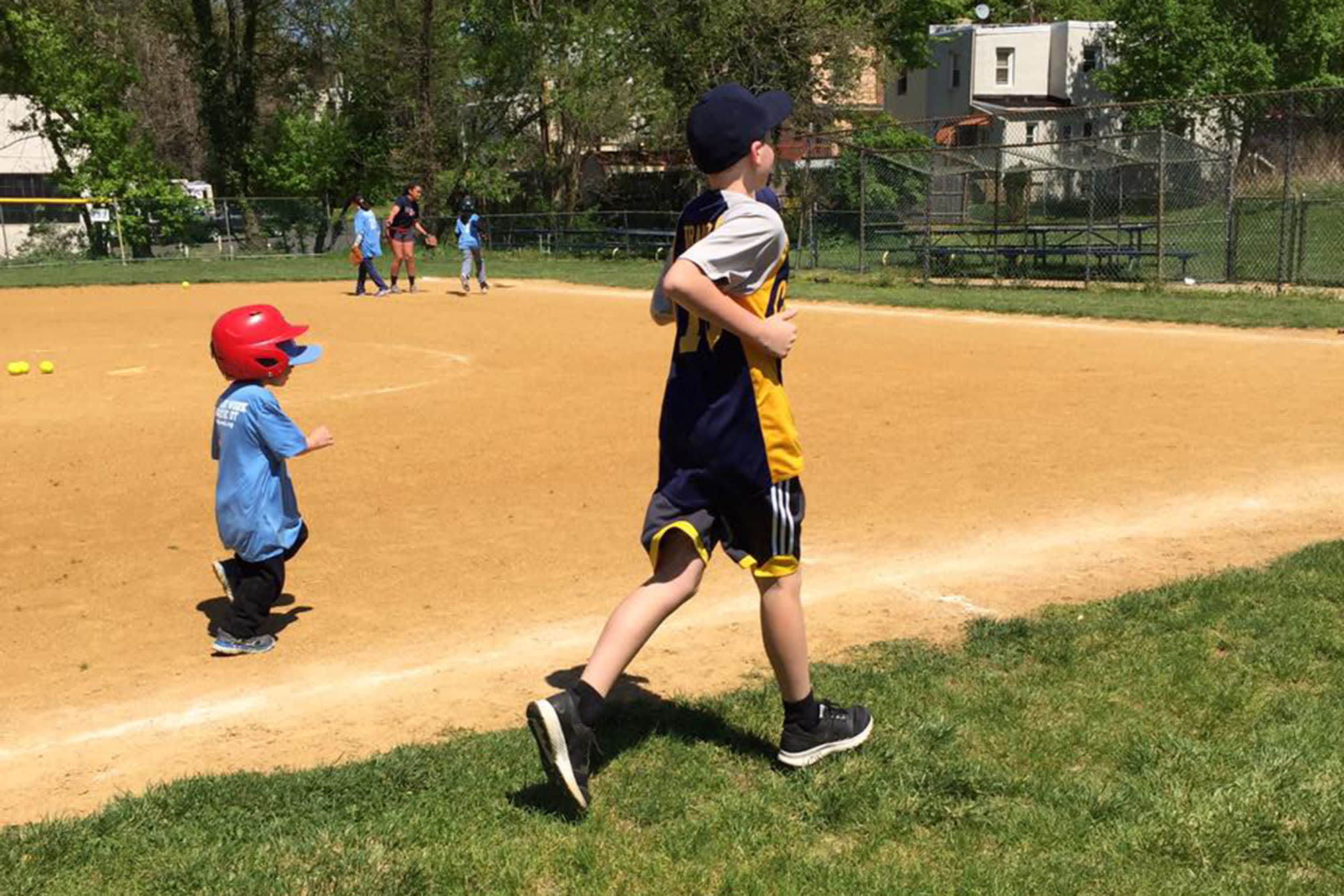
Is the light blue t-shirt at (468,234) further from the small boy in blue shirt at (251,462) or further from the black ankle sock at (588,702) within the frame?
the black ankle sock at (588,702)

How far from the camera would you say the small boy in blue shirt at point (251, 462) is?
17.3 feet

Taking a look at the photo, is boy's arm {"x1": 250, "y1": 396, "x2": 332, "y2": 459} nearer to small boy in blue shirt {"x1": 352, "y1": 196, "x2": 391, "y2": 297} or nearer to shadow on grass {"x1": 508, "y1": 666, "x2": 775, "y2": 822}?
shadow on grass {"x1": 508, "y1": 666, "x2": 775, "y2": 822}

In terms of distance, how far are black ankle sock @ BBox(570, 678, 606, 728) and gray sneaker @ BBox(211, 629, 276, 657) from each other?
7.08 ft

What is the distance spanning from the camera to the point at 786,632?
382 centimetres

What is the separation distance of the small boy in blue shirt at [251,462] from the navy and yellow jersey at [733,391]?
6.97ft

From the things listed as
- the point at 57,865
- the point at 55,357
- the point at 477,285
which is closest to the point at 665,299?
the point at 57,865

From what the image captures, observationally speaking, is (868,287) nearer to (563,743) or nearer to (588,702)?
(588,702)

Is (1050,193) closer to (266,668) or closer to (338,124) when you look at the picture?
(338,124)

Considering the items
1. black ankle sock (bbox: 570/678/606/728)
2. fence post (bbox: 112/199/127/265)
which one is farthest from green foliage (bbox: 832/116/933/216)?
black ankle sock (bbox: 570/678/606/728)

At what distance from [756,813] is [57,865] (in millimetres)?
1929

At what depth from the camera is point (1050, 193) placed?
34.2 metres

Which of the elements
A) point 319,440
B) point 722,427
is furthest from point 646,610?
point 319,440

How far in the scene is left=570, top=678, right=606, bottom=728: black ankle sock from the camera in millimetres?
3641

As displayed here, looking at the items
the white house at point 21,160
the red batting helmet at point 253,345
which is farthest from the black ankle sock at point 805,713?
the white house at point 21,160
